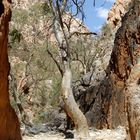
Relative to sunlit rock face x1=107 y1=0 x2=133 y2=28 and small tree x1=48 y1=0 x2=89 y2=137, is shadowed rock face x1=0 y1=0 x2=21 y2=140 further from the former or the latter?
sunlit rock face x1=107 y1=0 x2=133 y2=28

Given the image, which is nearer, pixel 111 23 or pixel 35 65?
pixel 35 65

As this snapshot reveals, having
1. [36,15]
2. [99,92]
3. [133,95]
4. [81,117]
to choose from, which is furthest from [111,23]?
[133,95]

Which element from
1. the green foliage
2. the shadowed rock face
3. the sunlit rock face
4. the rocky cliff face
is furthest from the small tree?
the sunlit rock face

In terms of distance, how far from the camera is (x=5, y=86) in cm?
884

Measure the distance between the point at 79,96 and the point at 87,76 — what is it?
7.23 ft

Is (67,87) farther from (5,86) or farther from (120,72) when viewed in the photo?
(5,86)

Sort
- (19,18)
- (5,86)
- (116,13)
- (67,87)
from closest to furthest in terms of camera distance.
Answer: (5,86) → (67,87) → (19,18) → (116,13)

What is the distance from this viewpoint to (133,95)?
4852mm

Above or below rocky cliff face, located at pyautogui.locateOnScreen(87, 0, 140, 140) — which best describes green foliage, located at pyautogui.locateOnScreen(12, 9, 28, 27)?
above

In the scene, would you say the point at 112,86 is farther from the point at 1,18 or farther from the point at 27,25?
the point at 27,25

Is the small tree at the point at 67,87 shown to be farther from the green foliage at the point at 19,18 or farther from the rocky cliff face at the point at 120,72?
the green foliage at the point at 19,18

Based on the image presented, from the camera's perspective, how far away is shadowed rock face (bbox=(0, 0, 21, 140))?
27.2 feet

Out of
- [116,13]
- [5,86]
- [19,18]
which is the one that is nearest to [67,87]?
[5,86]

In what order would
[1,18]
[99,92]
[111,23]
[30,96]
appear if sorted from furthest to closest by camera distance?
[111,23]
[30,96]
[99,92]
[1,18]
